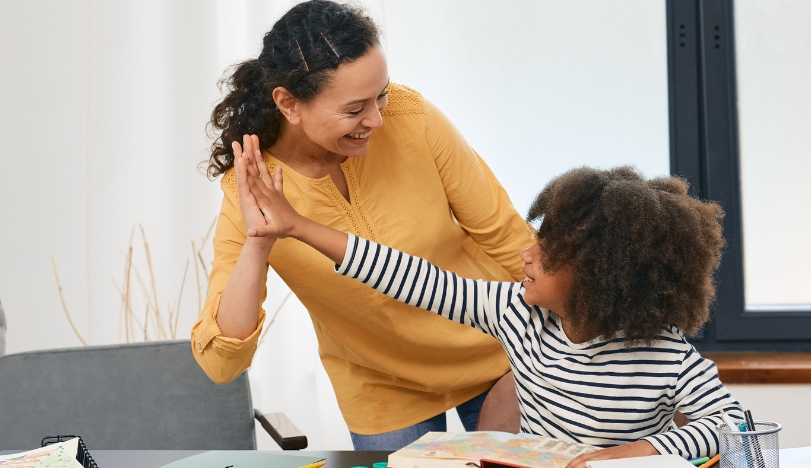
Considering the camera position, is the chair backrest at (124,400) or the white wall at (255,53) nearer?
the chair backrest at (124,400)

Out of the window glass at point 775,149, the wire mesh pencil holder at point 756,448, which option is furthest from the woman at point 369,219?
the window glass at point 775,149

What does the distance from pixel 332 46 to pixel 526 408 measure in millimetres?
675

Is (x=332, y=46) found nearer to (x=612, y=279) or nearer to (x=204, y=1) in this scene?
(x=612, y=279)

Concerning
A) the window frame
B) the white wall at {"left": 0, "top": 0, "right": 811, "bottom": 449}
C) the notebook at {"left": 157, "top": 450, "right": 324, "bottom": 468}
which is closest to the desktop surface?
the notebook at {"left": 157, "top": 450, "right": 324, "bottom": 468}

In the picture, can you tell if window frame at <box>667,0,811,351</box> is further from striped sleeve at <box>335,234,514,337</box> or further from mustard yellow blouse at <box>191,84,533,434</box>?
striped sleeve at <box>335,234,514,337</box>

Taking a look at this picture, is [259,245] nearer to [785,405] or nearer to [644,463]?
[644,463]

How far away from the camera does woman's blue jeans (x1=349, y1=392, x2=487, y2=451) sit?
153cm

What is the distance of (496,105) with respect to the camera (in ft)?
8.49

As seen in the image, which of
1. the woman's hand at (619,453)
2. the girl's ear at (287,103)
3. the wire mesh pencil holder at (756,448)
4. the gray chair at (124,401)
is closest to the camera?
the wire mesh pencil holder at (756,448)

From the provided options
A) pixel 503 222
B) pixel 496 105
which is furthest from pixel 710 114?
pixel 503 222

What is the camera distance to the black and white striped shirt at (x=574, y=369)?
1.13m

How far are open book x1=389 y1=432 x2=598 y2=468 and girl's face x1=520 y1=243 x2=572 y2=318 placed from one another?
0.23 metres

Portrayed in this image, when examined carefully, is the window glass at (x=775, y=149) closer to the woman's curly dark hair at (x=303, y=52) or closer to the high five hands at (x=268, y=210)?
the woman's curly dark hair at (x=303, y=52)

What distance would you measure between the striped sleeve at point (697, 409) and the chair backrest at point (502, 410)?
0.36 metres
